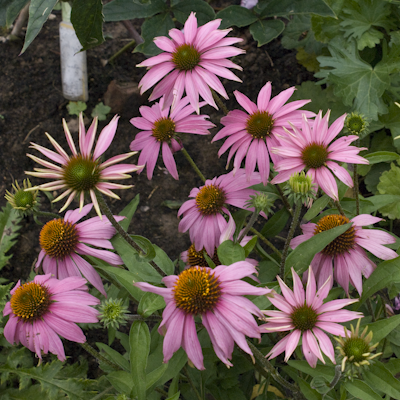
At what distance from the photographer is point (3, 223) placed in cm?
192

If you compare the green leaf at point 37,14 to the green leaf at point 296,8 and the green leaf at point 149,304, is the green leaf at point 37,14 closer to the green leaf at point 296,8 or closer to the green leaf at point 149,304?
the green leaf at point 149,304

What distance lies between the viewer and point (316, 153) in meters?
0.95

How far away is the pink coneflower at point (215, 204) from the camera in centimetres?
120

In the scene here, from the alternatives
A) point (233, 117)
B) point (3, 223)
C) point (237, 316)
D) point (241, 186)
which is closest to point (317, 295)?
point (237, 316)

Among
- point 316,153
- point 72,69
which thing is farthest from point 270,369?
point 72,69

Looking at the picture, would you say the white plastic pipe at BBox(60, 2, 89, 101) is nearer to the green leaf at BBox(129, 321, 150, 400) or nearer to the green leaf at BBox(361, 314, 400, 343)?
the green leaf at BBox(129, 321, 150, 400)

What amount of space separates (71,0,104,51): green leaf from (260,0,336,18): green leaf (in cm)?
101

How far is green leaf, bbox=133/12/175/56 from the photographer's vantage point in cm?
192

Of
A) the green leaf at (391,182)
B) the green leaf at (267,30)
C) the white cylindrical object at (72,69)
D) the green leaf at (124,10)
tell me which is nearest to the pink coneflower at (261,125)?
the green leaf at (391,182)

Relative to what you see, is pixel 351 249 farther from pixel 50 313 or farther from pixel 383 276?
pixel 50 313

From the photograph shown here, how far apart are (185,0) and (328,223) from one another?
4.70 feet

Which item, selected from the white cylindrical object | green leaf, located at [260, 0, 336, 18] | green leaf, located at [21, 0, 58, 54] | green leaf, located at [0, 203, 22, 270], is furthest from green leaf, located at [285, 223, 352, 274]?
the white cylindrical object

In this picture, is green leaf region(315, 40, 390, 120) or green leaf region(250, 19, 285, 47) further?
green leaf region(250, 19, 285, 47)

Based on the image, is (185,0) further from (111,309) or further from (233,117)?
(111,309)
